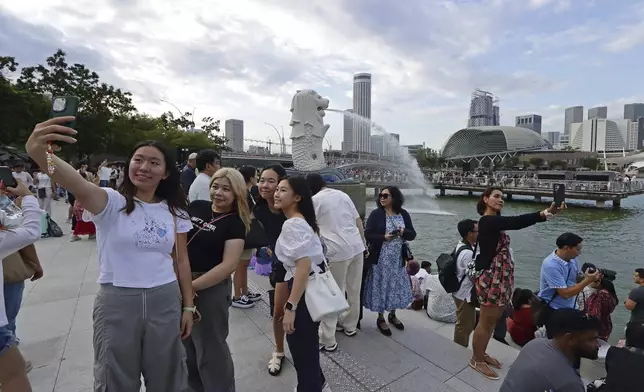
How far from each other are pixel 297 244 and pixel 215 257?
54cm

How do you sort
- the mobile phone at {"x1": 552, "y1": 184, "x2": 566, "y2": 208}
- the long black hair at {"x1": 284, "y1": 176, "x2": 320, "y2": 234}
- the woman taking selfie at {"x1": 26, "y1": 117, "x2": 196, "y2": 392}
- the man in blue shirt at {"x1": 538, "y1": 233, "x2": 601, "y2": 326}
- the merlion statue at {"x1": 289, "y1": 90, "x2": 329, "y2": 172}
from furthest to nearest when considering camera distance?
the merlion statue at {"x1": 289, "y1": 90, "x2": 329, "y2": 172} → the man in blue shirt at {"x1": 538, "y1": 233, "x2": 601, "y2": 326} → the mobile phone at {"x1": 552, "y1": 184, "x2": 566, "y2": 208} → the long black hair at {"x1": 284, "y1": 176, "x2": 320, "y2": 234} → the woman taking selfie at {"x1": 26, "y1": 117, "x2": 196, "y2": 392}

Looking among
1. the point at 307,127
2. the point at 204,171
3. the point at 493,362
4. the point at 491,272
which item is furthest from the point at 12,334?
the point at 307,127

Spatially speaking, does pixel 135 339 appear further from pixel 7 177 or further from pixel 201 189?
pixel 201 189

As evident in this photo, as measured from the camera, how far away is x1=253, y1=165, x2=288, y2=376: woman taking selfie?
263 centimetres

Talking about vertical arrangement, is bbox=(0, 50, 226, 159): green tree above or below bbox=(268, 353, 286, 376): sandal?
above

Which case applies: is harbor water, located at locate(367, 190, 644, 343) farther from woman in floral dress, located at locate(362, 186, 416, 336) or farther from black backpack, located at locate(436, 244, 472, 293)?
woman in floral dress, located at locate(362, 186, 416, 336)

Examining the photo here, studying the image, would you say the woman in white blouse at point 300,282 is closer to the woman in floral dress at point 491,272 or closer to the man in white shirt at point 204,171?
the woman in floral dress at point 491,272

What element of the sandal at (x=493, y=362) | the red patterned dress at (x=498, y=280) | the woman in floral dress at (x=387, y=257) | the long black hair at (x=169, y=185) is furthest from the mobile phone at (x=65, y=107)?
the sandal at (x=493, y=362)

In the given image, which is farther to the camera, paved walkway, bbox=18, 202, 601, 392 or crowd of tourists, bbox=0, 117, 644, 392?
paved walkway, bbox=18, 202, 601, 392

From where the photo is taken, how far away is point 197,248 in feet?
7.47

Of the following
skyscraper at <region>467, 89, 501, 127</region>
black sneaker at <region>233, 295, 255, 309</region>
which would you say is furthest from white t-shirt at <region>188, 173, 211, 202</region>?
skyscraper at <region>467, 89, 501, 127</region>

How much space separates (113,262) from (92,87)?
31020 millimetres

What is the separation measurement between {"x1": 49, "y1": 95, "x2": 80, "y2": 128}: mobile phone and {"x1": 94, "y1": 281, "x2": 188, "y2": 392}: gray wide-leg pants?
827mm

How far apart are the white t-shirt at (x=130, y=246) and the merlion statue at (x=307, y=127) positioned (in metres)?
12.4
